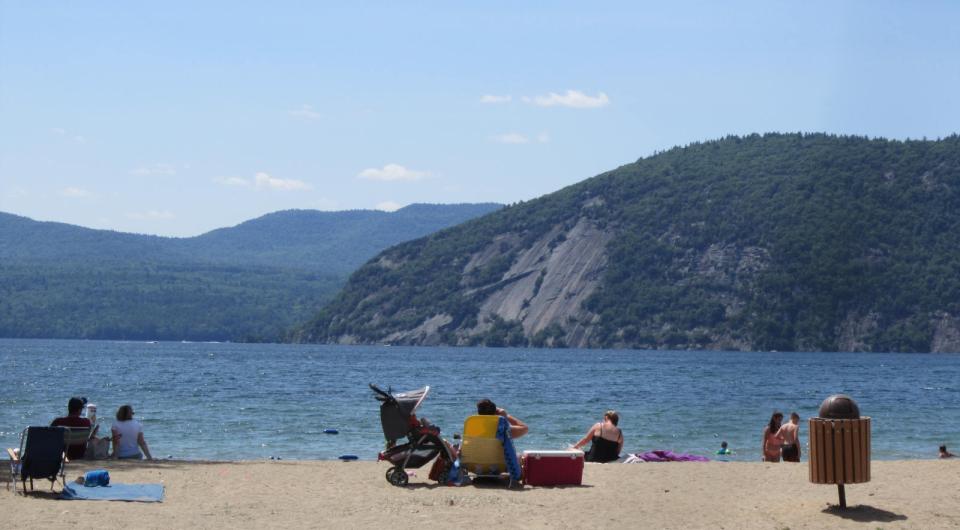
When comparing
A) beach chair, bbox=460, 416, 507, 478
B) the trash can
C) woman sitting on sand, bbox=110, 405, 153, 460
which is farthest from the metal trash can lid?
woman sitting on sand, bbox=110, 405, 153, 460

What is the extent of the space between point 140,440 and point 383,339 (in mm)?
160341

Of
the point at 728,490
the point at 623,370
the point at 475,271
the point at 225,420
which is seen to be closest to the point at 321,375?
the point at 623,370

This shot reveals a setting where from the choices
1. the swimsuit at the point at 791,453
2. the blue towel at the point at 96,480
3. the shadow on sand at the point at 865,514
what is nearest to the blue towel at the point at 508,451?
the shadow on sand at the point at 865,514

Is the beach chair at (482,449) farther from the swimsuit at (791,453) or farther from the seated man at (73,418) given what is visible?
the swimsuit at (791,453)

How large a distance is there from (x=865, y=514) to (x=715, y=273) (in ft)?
502

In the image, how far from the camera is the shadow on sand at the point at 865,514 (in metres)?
14.2

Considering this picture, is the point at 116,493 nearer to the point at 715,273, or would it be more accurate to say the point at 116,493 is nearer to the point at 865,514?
the point at 865,514

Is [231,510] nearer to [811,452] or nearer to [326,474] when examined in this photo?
[326,474]

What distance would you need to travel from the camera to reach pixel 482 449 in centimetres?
1677

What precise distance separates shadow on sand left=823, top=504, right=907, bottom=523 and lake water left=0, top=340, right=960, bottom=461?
1339 cm

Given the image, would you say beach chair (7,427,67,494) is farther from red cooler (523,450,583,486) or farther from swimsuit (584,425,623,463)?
swimsuit (584,425,623,463)

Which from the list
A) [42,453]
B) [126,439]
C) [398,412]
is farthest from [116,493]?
[126,439]

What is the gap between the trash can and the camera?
13.9 m

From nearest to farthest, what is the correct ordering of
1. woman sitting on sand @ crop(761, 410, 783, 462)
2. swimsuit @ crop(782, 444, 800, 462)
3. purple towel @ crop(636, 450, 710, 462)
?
1. purple towel @ crop(636, 450, 710, 462)
2. swimsuit @ crop(782, 444, 800, 462)
3. woman sitting on sand @ crop(761, 410, 783, 462)
